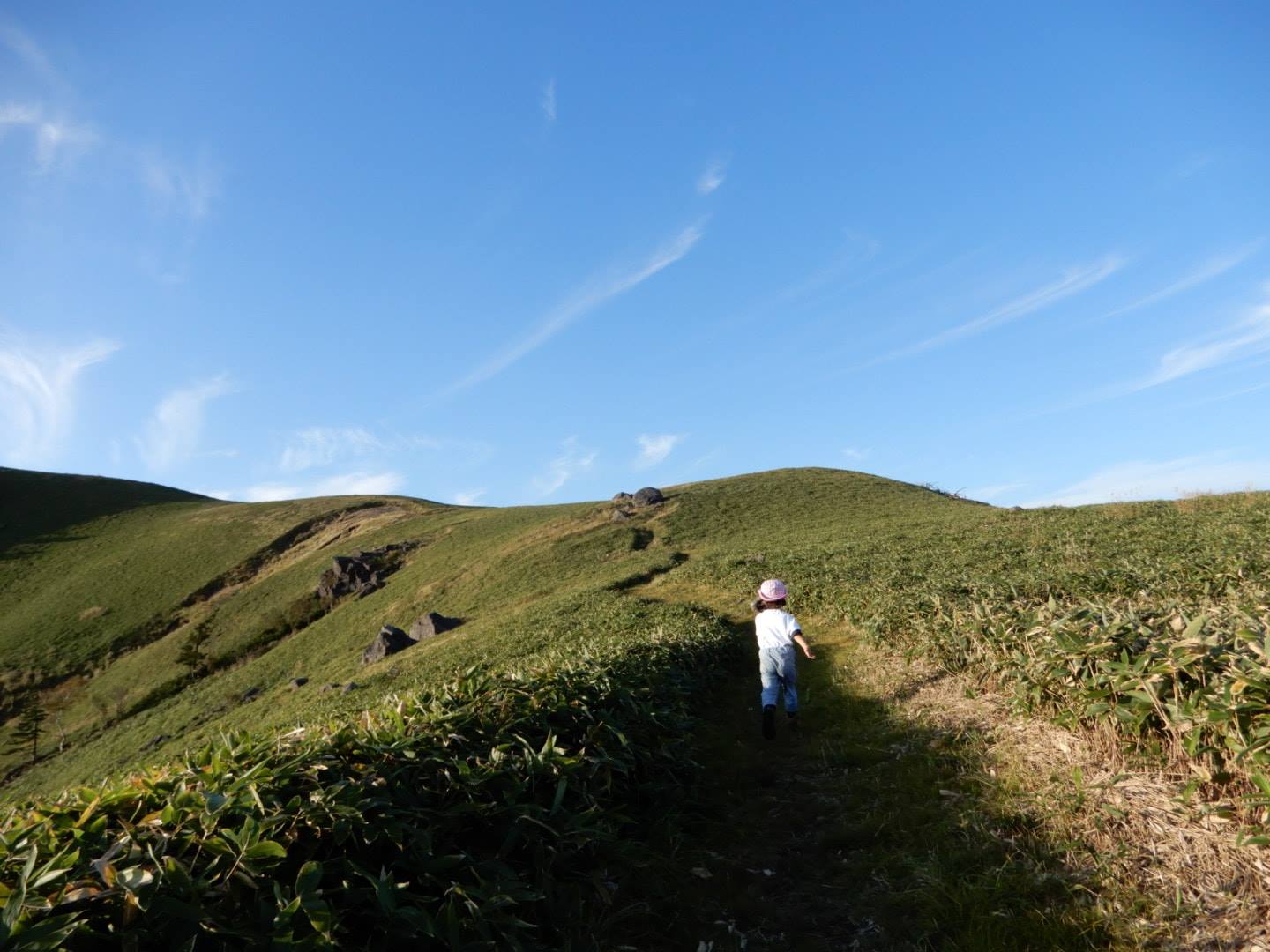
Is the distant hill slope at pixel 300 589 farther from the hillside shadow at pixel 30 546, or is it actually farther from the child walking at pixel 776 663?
the child walking at pixel 776 663

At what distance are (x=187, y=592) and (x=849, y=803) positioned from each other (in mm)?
81899

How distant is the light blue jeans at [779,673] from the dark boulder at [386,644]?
33595 millimetres

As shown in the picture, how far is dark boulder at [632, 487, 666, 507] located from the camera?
223ft

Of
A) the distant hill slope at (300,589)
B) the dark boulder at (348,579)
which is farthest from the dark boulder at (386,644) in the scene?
the dark boulder at (348,579)

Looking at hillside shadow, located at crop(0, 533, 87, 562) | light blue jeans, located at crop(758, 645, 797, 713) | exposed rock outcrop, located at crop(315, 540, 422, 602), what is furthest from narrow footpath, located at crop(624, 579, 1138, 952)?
hillside shadow, located at crop(0, 533, 87, 562)

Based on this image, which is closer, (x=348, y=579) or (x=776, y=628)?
(x=776, y=628)

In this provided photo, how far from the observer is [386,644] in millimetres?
40781

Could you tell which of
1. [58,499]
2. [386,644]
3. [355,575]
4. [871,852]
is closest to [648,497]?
[355,575]

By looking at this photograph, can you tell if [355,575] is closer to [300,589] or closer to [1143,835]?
[300,589]

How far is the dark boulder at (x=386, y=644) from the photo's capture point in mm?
40438

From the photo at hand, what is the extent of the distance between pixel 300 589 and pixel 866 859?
234 feet

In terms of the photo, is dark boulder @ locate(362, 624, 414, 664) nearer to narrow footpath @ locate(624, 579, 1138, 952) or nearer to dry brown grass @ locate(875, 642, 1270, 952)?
narrow footpath @ locate(624, 579, 1138, 952)

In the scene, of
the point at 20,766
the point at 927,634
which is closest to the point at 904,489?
the point at 927,634

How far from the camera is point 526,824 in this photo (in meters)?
5.84
